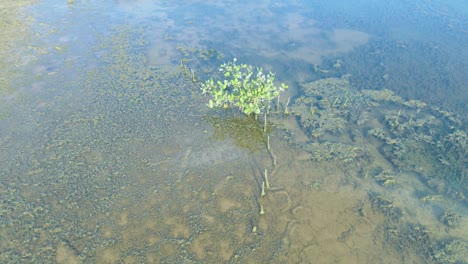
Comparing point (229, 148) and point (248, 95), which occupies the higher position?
point (248, 95)

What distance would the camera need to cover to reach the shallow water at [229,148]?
14.4 feet

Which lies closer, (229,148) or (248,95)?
(229,148)

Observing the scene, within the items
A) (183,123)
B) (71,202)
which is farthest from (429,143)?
(71,202)

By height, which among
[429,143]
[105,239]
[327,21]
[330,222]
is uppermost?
[327,21]

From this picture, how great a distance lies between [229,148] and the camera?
228 inches

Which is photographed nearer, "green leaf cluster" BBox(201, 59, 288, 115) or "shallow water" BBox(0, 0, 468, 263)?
"shallow water" BBox(0, 0, 468, 263)

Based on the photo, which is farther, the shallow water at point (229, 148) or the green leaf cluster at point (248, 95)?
the green leaf cluster at point (248, 95)

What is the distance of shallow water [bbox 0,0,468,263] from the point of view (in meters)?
4.38

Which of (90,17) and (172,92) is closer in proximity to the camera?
(172,92)

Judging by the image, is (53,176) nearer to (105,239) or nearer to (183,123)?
(105,239)

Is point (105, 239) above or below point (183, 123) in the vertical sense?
below

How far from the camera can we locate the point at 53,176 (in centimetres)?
518

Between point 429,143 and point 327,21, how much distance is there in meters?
5.74

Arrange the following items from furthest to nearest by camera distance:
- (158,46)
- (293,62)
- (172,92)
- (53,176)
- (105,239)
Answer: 1. (158,46)
2. (293,62)
3. (172,92)
4. (53,176)
5. (105,239)
